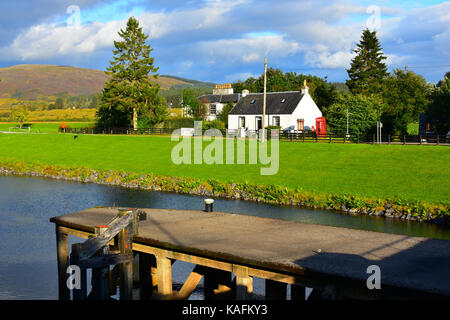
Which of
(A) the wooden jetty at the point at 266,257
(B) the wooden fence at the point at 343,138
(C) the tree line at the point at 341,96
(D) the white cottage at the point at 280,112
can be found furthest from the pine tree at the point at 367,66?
(A) the wooden jetty at the point at 266,257

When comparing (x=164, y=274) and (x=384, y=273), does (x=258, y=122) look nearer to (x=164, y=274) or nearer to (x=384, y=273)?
(x=164, y=274)

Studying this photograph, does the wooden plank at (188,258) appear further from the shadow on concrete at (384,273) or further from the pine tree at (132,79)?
the pine tree at (132,79)

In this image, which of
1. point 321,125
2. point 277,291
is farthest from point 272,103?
point 277,291

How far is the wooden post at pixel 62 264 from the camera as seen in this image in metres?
15.3

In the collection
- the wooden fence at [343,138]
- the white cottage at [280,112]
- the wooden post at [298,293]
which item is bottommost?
the wooden post at [298,293]

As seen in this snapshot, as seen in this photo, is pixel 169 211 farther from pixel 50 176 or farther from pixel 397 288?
pixel 50 176

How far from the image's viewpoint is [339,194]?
3041cm

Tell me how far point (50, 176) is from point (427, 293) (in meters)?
44.1

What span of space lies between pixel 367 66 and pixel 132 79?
43.5m

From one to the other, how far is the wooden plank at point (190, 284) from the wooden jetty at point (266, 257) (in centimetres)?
3

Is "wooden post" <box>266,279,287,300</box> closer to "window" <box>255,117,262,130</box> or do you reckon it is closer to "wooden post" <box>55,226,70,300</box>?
"wooden post" <box>55,226,70,300</box>

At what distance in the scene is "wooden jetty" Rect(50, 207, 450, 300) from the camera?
1055cm

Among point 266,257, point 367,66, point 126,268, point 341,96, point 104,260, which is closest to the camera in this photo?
point 266,257

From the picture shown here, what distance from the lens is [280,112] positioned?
72938 millimetres
